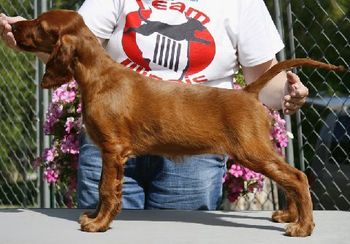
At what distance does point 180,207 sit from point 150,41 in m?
0.70

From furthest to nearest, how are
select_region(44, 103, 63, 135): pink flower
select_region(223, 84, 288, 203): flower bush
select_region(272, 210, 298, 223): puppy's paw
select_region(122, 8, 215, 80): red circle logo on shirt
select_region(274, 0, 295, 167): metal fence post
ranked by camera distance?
select_region(44, 103, 63, 135): pink flower, select_region(274, 0, 295, 167): metal fence post, select_region(223, 84, 288, 203): flower bush, select_region(122, 8, 215, 80): red circle logo on shirt, select_region(272, 210, 298, 223): puppy's paw

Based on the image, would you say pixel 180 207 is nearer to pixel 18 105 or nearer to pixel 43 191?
pixel 43 191

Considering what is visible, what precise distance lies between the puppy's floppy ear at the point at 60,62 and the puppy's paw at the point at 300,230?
2.87 feet

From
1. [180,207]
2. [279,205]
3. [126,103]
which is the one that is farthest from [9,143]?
[126,103]

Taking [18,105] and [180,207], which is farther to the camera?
[18,105]

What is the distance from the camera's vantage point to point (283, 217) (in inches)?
101

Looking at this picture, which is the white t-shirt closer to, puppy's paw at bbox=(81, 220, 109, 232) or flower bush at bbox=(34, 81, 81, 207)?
puppy's paw at bbox=(81, 220, 109, 232)

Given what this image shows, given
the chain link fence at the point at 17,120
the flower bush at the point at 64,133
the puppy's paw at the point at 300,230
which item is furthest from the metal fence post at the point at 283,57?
the chain link fence at the point at 17,120

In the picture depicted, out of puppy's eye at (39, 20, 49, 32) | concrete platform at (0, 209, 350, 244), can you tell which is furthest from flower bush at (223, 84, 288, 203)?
puppy's eye at (39, 20, 49, 32)

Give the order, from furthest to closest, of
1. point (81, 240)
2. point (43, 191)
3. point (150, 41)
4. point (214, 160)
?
point (43, 191)
point (214, 160)
point (150, 41)
point (81, 240)

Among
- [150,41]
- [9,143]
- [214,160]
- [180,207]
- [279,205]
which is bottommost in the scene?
[9,143]

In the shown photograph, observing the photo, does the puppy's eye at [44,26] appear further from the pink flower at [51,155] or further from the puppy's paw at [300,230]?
the pink flower at [51,155]

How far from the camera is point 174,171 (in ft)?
9.66

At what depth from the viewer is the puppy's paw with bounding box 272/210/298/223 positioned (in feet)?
8.34
